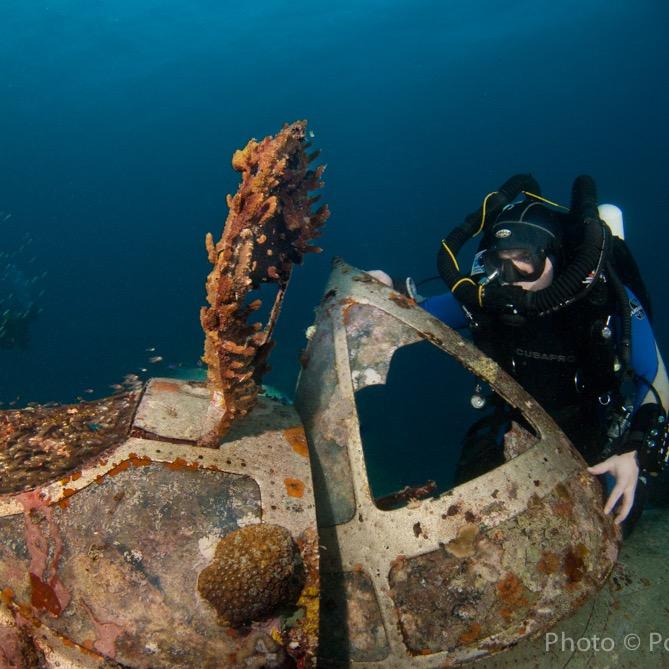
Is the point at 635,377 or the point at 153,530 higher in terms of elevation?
the point at 153,530

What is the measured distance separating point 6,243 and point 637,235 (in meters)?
58.7

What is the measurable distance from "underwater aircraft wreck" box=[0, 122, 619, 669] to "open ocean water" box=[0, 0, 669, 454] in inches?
1313

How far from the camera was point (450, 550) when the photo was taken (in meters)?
2.22

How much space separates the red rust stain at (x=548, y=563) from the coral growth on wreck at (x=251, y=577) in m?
1.33

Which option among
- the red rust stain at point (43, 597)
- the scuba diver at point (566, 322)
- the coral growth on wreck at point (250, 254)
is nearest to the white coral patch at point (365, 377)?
the coral growth on wreck at point (250, 254)

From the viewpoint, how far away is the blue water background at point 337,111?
149ft

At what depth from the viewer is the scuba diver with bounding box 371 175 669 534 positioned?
3.50 metres

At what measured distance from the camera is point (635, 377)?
3.61 m

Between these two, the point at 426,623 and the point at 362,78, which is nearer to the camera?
the point at 426,623

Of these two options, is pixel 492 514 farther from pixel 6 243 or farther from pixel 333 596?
pixel 6 243

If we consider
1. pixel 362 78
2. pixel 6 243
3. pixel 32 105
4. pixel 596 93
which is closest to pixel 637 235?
pixel 596 93

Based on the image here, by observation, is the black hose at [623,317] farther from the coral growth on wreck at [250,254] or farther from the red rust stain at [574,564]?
the coral growth on wreck at [250,254]

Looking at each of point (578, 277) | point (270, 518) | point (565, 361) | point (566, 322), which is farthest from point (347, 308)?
point (565, 361)

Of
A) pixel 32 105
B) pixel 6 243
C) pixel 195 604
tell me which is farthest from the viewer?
pixel 32 105
